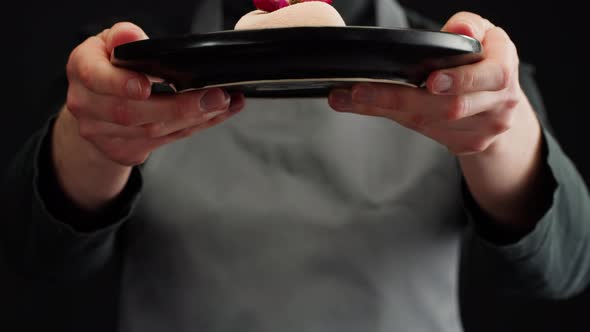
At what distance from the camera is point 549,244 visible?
0.64 metres

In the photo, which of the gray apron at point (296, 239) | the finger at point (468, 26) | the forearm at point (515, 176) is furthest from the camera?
the gray apron at point (296, 239)

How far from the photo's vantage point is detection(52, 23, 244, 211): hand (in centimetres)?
42

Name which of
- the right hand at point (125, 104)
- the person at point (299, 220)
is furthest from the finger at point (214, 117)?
the person at point (299, 220)

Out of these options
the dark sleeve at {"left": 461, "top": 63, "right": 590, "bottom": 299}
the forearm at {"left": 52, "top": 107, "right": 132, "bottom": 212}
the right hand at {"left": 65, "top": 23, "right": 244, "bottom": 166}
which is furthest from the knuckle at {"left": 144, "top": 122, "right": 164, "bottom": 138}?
the dark sleeve at {"left": 461, "top": 63, "right": 590, "bottom": 299}

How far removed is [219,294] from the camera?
73 cm

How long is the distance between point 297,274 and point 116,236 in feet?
0.78

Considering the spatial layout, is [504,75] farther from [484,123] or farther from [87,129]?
[87,129]

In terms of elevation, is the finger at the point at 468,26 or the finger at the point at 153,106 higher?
the finger at the point at 468,26

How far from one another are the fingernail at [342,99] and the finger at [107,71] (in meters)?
0.13

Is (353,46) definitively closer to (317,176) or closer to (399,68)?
(399,68)

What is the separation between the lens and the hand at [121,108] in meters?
0.42

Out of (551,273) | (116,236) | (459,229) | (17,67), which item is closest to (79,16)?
(17,67)

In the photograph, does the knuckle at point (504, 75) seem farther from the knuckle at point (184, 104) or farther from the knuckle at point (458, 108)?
the knuckle at point (184, 104)

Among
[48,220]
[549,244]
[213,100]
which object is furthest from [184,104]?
[549,244]
